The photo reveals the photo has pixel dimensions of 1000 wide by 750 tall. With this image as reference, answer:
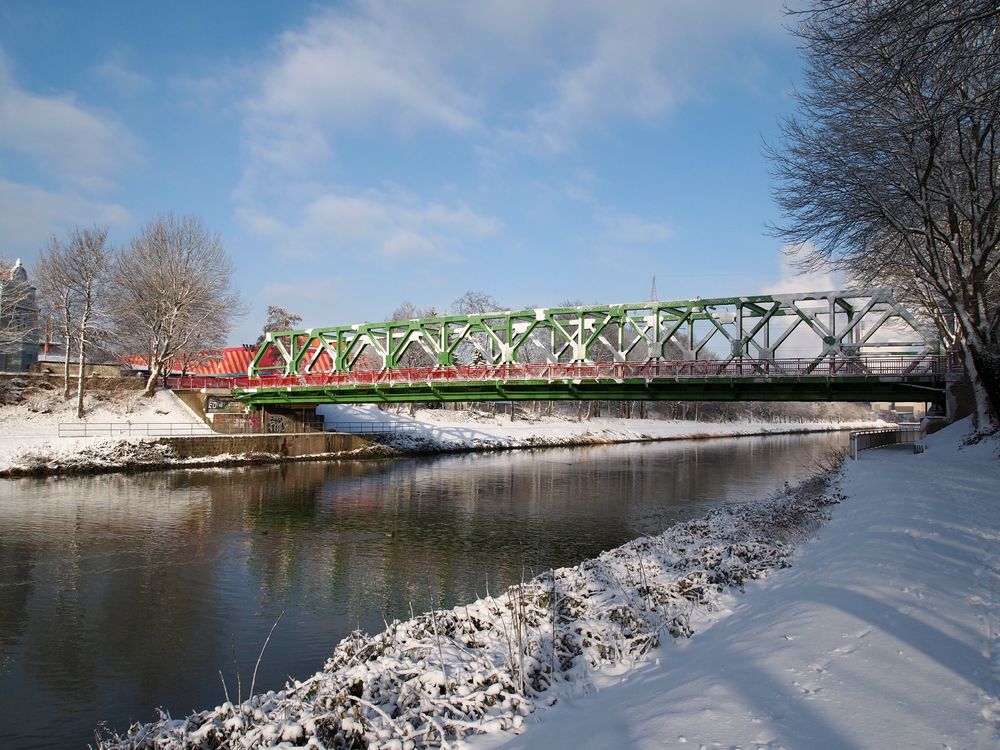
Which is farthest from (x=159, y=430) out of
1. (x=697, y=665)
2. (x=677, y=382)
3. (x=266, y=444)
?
(x=697, y=665)

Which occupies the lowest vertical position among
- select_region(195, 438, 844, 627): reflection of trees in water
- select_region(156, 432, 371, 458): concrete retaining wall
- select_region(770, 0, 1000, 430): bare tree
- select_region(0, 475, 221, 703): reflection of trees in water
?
select_region(195, 438, 844, 627): reflection of trees in water

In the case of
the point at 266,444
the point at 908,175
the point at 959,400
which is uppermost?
→ the point at 908,175

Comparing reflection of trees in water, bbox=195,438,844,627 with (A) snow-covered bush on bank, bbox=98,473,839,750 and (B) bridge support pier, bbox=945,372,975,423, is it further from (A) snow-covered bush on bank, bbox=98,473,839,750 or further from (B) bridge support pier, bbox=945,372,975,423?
(B) bridge support pier, bbox=945,372,975,423

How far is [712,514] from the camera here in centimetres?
1991

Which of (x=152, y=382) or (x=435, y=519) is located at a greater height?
(x=152, y=382)

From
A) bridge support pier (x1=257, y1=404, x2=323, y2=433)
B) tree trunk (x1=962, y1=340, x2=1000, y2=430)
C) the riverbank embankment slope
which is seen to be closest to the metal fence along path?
bridge support pier (x1=257, y1=404, x2=323, y2=433)

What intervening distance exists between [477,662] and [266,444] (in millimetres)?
39458

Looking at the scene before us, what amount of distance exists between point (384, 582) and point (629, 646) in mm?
8366

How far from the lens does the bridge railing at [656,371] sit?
29105 millimetres

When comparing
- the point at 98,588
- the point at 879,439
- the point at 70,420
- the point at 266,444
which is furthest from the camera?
the point at 266,444

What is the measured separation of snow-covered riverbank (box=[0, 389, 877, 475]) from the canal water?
9.44ft

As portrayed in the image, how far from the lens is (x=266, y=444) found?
1732 inches

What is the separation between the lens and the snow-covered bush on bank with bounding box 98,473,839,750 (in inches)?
246

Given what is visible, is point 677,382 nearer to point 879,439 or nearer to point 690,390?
point 690,390
